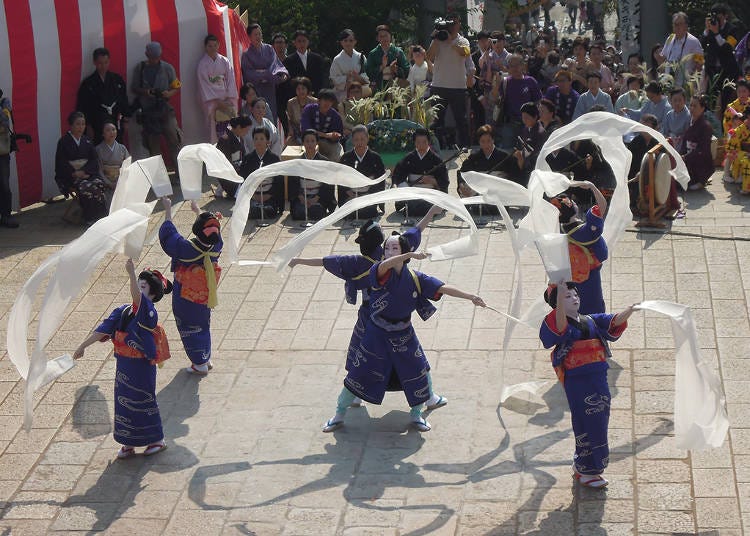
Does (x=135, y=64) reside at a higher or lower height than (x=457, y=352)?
higher

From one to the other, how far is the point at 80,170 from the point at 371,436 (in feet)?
20.6

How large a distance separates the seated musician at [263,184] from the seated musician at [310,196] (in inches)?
6.3

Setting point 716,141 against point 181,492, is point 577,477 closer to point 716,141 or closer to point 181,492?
point 181,492

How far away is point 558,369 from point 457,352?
7.46ft

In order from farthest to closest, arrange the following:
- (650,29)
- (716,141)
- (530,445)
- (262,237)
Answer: (650,29) < (716,141) < (262,237) < (530,445)

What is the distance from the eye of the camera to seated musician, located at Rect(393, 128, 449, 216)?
12688 mm

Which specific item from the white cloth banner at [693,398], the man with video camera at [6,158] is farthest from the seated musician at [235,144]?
the white cloth banner at [693,398]

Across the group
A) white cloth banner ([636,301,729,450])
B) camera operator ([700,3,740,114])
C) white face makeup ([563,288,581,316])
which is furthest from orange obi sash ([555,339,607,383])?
camera operator ([700,3,740,114])

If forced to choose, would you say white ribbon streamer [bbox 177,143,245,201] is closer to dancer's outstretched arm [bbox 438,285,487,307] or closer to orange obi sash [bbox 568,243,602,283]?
dancer's outstretched arm [bbox 438,285,487,307]

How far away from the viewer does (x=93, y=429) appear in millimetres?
8500

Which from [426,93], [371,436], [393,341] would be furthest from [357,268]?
[426,93]

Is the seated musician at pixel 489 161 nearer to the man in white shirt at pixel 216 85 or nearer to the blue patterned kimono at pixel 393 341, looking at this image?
the man in white shirt at pixel 216 85

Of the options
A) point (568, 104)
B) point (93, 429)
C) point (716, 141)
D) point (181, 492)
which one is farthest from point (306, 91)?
point (181, 492)

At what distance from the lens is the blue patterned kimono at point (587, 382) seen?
7168mm
